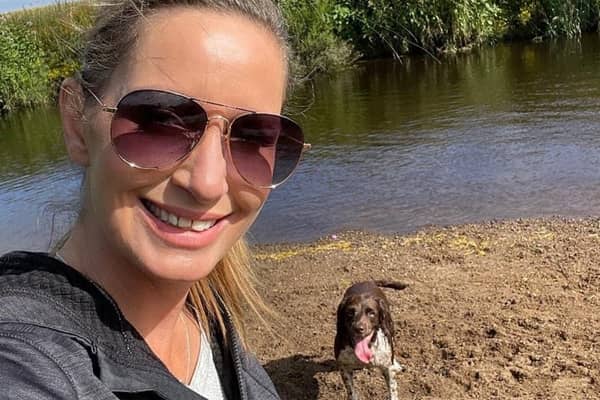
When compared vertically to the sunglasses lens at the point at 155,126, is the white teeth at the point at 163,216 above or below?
below

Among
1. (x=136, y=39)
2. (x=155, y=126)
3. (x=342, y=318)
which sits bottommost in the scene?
(x=342, y=318)

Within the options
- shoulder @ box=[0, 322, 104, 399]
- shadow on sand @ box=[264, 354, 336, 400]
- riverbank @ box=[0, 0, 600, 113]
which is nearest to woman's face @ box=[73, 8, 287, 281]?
shoulder @ box=[0, 322, 104, 399]

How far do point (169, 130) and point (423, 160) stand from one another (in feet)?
41.2

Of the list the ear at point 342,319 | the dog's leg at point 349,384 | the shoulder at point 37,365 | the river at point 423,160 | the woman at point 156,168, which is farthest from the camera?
the river at point 423,160

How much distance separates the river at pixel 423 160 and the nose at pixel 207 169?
849 mm

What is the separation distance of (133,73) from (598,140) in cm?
1342

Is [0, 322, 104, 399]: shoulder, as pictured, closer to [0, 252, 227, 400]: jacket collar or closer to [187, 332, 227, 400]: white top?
[0, 252, 227, 400]: jacket collar

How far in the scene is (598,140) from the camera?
43.8 feet

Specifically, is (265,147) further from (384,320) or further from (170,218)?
(384,320)

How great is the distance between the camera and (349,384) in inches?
216

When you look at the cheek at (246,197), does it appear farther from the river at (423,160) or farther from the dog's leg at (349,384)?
the dog's leg at (349,384)

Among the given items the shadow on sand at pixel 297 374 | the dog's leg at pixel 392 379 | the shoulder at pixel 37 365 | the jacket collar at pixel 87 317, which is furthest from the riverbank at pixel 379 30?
the shoulder at pixel 37 365

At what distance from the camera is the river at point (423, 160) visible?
10492 mm

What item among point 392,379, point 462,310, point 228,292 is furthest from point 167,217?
point 462,310
